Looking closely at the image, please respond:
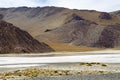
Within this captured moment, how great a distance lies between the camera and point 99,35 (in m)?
165

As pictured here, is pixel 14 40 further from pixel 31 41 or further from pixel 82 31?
pixel 82 31

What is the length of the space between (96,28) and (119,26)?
20156mm

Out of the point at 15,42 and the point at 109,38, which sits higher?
the point at 109,38

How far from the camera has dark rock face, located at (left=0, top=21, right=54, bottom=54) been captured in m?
95.8

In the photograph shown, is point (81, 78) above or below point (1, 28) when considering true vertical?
below

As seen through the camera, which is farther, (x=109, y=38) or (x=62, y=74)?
(x=109, y=38)

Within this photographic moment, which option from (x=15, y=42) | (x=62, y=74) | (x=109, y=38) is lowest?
→ (x=62, y=74)

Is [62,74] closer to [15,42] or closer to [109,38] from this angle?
[15,42]

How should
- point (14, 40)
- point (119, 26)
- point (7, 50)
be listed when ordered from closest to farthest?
point (7, 50) < point (14, 40) < point (119, 26)

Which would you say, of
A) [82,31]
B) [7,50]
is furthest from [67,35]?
[7,50]

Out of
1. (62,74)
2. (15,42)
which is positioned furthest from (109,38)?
(62,74)

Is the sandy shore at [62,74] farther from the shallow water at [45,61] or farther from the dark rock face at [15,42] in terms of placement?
the dark rock face at [15,42]

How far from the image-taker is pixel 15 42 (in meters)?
102

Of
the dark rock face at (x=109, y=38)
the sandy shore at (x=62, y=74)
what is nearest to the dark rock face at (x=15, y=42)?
the dark rock face at (x=109, y=38)
